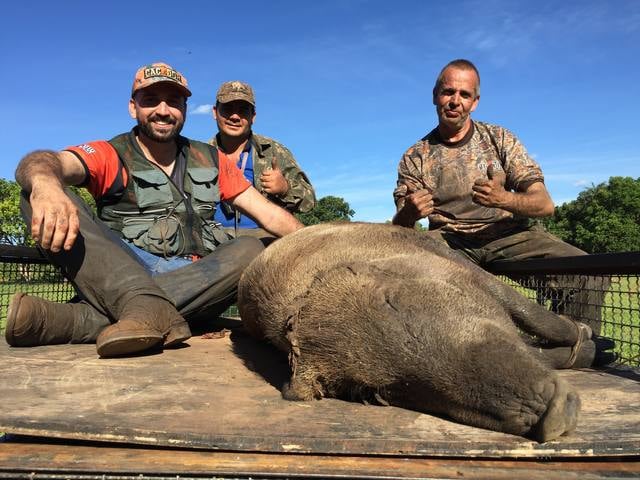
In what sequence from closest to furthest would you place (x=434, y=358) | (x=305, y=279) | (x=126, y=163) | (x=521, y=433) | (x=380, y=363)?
1. (x=521, y=433)
2. (x=434, y=358)
3. (x=380, y=363)
4. (x=305, y=279)
5. (x=126, y=163)

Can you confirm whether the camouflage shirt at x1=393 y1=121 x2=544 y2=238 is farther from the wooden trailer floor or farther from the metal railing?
the wooden trailer floor

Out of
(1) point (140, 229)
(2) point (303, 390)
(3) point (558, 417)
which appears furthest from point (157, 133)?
(3) point (558, 417)

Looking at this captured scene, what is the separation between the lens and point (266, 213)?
5.30 metres

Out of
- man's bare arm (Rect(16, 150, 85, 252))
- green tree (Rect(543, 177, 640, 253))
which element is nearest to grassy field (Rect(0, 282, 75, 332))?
man's bare arm (Rect(16, 150, 85, 252))

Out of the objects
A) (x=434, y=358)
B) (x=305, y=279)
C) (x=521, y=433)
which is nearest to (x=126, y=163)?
(x=305, y=279)

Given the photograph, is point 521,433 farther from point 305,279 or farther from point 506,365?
point 305,279

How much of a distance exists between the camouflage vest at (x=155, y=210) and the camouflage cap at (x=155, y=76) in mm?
448

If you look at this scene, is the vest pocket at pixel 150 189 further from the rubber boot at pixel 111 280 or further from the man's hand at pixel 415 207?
the man's hand at pixel 415 207

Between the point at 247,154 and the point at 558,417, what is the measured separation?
542cm

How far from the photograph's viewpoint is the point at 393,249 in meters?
3.32

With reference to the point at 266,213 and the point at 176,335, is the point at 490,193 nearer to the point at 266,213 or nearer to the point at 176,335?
the point at 266,213

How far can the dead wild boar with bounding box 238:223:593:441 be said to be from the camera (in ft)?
7.02

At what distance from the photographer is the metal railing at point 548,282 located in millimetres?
3855

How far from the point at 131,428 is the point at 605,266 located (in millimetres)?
2642
